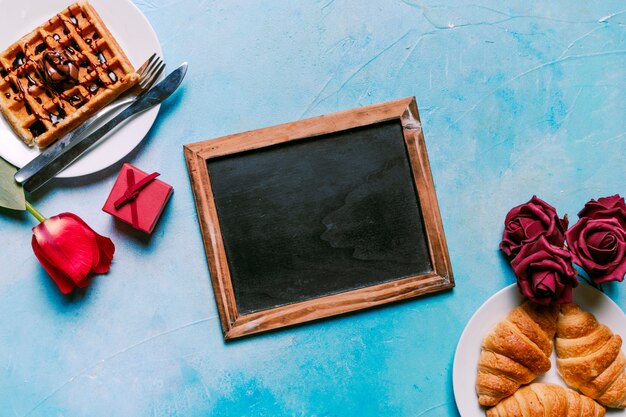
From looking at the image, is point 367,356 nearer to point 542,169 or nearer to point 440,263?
point 440,263

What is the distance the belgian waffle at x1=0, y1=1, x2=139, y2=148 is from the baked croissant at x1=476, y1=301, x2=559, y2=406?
1061mm

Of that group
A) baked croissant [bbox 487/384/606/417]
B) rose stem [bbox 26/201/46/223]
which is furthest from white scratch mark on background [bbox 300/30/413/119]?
baked croissant [bbox 487/384/606/417]

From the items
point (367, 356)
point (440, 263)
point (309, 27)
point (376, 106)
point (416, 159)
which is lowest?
point (367, 356)

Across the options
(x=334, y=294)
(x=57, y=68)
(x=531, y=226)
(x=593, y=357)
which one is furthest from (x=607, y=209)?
(x=57, y=68)

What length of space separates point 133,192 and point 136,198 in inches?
0.8

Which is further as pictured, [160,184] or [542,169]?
[542,169]

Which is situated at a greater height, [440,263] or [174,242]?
[174,242]

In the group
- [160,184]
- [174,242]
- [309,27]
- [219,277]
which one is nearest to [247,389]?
[219,277]

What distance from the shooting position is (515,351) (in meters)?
1.29

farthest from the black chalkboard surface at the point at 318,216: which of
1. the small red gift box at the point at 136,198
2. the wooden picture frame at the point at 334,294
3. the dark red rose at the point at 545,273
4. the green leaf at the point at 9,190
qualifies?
the green leaf at the point at 9,190

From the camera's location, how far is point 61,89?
4.39 feet

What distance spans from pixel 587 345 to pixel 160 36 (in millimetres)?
1279

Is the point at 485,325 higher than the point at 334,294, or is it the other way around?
the point at 334,294

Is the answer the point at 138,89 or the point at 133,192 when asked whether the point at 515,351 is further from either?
the point at 138,89
